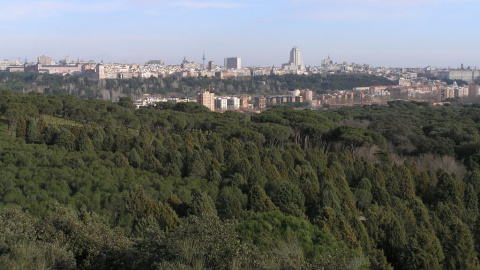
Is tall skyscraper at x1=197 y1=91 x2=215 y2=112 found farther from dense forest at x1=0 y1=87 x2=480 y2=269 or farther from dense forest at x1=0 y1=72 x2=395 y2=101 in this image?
dense forest at x1=0 y1=87 x2=480 y2=269

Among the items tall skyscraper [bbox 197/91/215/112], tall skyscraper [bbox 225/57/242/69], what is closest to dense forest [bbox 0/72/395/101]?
tall skyscraper [bbox 197/91/215/112]

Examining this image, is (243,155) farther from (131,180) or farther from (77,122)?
(77,122)

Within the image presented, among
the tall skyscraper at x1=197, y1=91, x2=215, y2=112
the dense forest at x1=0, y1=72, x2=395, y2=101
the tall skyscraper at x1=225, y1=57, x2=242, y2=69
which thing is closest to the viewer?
the tall skyscraper at x1=197, y1=91, x2=215, y2=112

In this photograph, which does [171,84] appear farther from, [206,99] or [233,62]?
[233,62]

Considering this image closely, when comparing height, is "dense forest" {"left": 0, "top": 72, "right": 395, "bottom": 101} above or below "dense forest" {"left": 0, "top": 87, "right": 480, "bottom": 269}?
above

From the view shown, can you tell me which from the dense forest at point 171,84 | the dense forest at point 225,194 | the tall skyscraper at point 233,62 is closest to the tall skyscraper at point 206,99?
the dense forest at point 171,84

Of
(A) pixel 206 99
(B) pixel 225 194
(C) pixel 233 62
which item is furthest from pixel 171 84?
(C) pixel 233 62
